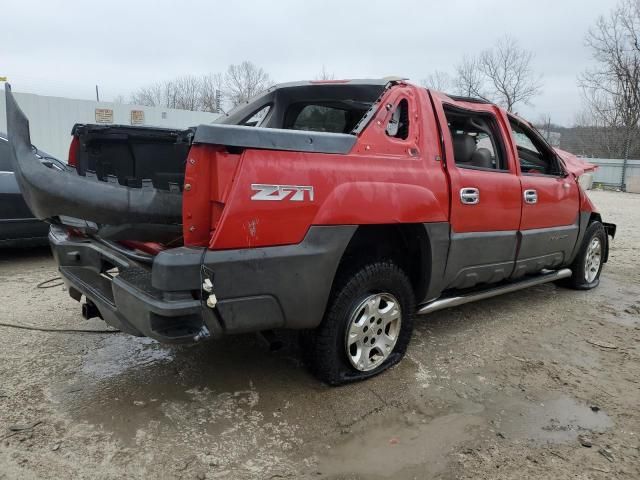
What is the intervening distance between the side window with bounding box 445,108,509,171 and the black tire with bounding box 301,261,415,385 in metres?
1.16

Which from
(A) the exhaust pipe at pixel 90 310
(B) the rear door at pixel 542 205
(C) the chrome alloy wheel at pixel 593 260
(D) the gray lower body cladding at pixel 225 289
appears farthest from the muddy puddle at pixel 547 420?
(C) the chrome alloy wheel at pixel 593 260

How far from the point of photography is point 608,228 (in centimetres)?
601

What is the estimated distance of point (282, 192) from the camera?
2545mm

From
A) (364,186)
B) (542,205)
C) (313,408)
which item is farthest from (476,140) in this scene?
(313,408)

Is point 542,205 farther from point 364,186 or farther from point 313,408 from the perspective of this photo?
point 313,408

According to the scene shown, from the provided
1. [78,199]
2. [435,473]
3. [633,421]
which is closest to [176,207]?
[78,199]

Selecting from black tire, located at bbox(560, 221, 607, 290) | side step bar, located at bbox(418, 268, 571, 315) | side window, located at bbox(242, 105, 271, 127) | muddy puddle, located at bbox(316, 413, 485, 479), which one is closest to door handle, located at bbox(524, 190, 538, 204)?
side step bar, located at bbox(418, 268, 571, 315)

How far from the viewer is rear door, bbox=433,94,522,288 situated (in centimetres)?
357

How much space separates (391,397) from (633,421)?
1367 mm

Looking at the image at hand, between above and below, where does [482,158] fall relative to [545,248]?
above

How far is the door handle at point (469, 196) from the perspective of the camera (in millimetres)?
3568

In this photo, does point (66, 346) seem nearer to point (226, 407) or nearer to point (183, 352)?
point (183, 352)

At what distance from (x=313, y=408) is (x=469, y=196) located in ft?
5.95

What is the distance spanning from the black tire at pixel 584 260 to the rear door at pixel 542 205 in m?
0.40
